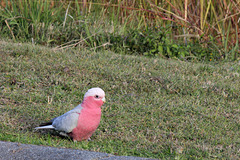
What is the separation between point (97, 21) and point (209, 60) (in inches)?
83.6

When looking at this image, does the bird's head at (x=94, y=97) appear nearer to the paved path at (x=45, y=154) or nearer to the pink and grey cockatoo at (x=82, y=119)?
the pink and grey cockatoo at (x=82, y=119)

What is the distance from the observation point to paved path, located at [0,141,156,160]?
2349mm

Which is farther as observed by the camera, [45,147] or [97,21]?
[97,21]

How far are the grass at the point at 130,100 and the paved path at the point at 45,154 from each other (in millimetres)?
276

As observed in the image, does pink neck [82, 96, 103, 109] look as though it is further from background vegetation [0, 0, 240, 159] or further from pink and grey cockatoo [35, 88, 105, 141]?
background vegetation [0, 0, 240, 159]

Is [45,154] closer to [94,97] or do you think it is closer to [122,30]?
[94,97]

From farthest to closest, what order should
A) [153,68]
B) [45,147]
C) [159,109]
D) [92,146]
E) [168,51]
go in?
[168,51], [153,68], [159,109], [92,146], [45,147]

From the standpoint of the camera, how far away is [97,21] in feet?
21.0

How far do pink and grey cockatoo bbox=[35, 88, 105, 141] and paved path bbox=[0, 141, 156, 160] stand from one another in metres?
0.37

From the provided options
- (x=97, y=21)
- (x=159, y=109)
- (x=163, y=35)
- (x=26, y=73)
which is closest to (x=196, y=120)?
(x=159, y=109)

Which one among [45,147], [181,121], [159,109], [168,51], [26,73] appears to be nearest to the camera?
[45,147]

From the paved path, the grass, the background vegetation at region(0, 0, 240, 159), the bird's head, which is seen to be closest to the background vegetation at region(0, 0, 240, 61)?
the background vegetation at region(0, 0, 240, 159)

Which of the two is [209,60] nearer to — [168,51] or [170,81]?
[168,51]

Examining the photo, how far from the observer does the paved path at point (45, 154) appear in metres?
2.35
